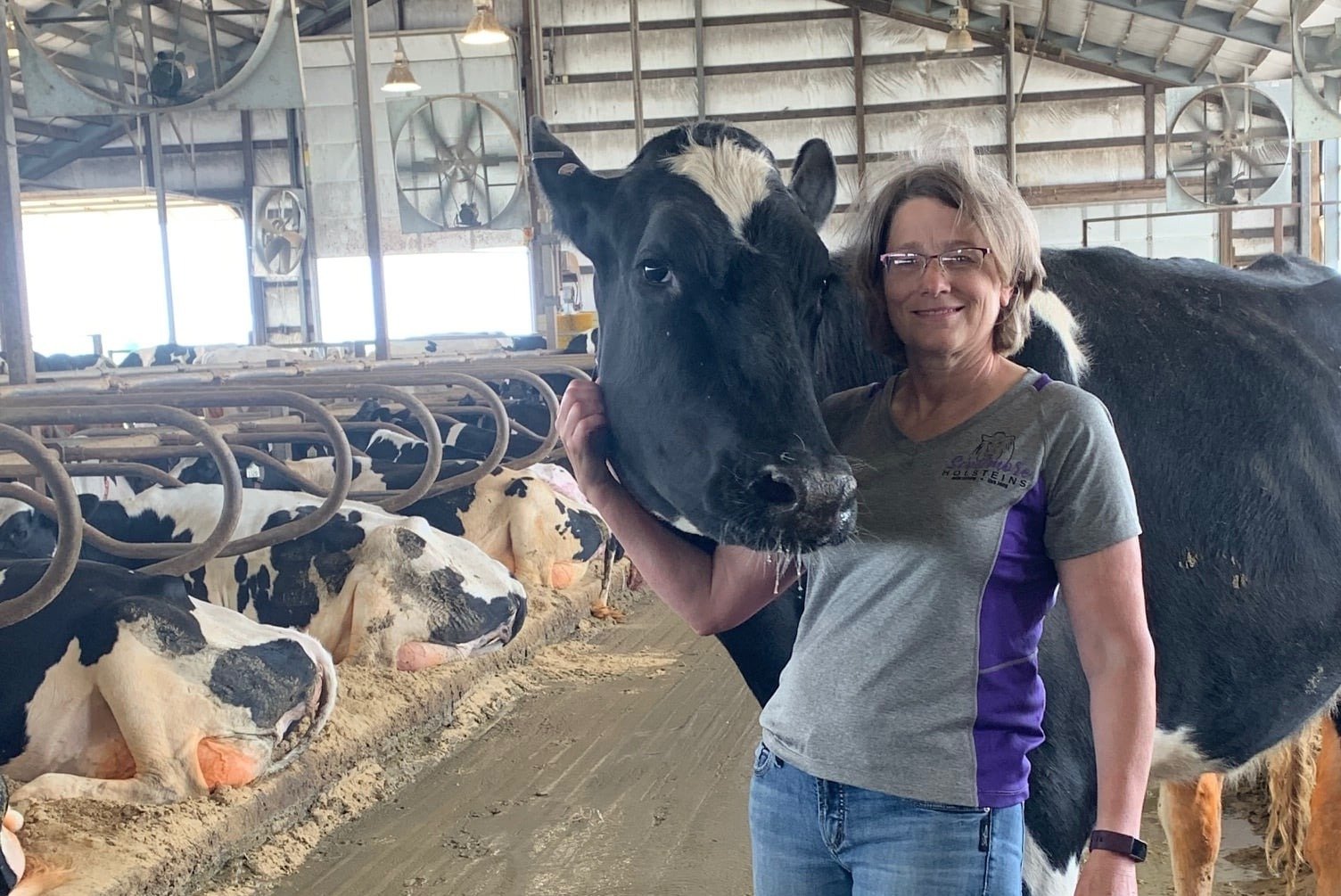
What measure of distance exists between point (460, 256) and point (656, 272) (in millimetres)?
18202

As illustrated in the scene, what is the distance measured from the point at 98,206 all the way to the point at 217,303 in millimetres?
3147

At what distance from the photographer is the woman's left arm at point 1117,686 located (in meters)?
1.24

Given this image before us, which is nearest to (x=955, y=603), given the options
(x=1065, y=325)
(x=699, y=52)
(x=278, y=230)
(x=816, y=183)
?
(x=1065, y=325)

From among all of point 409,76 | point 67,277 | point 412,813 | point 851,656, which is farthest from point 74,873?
point 67,277

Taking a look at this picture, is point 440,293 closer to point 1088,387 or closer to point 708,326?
point 1088,387

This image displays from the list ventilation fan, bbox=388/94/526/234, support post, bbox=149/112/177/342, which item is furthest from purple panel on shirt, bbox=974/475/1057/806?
support post, bbox=149/112/177/342

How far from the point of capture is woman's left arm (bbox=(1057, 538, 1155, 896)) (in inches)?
48.6

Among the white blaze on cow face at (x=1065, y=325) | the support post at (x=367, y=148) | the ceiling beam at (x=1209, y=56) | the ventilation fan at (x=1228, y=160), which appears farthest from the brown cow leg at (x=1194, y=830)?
the ceiling beam at (x=1209, y=56)

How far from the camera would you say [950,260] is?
1319mm

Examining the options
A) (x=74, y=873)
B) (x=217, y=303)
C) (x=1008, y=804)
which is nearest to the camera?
(x=1008, y=804)

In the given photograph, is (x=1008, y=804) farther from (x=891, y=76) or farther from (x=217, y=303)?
(x=217, y=303)

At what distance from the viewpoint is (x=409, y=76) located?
41.2 ft

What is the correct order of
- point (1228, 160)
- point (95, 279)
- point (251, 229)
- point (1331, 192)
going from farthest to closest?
point (95, 279) < point (251, 229) < point (1331, 192) < point (1228, 160)

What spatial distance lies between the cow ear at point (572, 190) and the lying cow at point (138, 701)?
6.29ft
